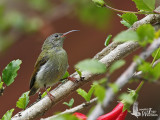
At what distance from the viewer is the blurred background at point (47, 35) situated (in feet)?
13.7

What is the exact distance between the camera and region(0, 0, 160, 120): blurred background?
13.7 ft

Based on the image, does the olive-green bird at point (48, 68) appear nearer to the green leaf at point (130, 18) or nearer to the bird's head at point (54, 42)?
the bird's head at point (54, 42)

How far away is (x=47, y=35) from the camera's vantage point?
5102mm

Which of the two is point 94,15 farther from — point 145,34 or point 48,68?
point 145,34

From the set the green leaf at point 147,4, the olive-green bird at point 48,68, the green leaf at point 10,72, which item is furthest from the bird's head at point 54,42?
the green leaf at point 147,4

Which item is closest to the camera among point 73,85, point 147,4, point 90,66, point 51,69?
point 90,66

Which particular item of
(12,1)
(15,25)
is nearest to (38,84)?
(15,25)

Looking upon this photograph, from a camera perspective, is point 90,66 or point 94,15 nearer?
point 90,66

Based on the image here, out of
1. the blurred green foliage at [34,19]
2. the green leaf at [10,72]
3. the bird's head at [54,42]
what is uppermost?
the blurred green foliage at [34,19]

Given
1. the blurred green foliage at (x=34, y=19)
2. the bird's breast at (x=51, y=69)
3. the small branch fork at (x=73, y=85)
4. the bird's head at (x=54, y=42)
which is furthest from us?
the blurred green foliage at (x=34, y=19)

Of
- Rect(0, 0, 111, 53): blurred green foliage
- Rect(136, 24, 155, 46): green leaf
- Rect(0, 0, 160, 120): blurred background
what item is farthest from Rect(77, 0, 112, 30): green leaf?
Rect(136, 24, 155, 46): green leaf

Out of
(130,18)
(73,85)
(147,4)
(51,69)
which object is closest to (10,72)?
(73,85)

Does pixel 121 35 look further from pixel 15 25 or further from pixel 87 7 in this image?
pixel 15 25

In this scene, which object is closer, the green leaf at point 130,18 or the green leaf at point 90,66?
the green leaf at point 90,66
